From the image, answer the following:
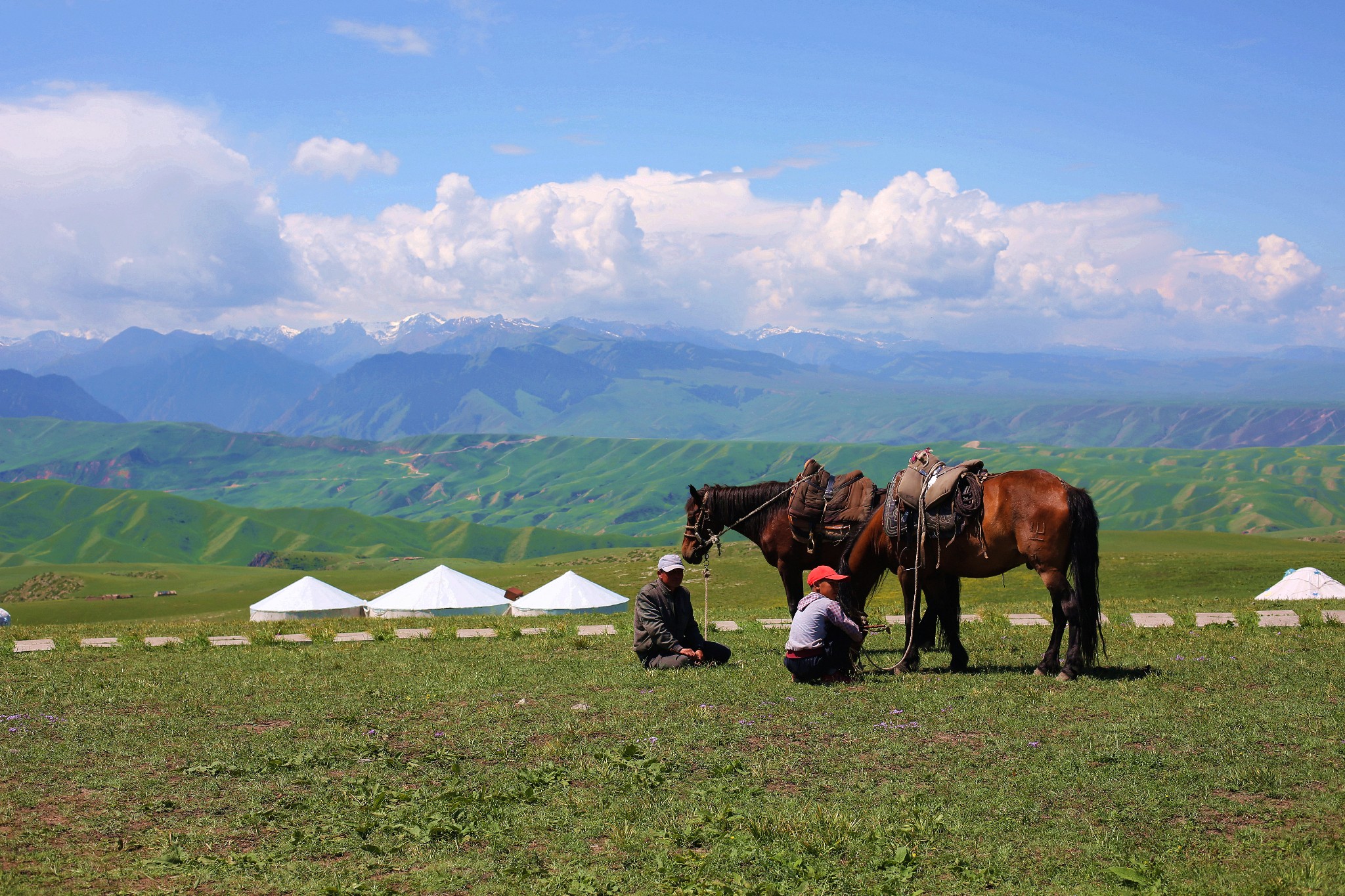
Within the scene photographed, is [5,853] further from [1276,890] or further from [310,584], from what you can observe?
[310,584]

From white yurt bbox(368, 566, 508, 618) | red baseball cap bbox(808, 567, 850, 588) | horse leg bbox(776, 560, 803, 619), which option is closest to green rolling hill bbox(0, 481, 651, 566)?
white yurt bbox(368, 566, 508, 618)

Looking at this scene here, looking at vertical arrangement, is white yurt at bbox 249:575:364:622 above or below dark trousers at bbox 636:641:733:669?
below

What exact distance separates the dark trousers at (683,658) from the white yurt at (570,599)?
3485 cm

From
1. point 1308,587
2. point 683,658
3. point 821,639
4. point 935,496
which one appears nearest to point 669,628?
point 683,658

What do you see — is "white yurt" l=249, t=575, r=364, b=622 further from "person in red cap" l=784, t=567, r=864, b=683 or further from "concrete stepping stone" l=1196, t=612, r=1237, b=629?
"person in red cap" l=784, t=567, r=864, b=683

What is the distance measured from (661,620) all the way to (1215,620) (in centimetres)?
1089

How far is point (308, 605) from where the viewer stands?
57.0m

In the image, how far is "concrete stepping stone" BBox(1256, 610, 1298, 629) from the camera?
59.0 feet

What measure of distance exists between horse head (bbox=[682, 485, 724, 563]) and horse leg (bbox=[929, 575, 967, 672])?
398cm

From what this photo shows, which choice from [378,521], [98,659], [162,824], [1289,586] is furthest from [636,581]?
[378,521]

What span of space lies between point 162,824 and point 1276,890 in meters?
7.85

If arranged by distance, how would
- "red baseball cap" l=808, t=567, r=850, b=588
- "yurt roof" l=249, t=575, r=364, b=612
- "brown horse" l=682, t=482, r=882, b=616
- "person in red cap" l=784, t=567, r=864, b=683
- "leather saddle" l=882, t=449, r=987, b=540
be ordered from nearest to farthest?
"person in red cap" l=784, t=567, r=864, b=683
"red baseball cap" l=808, t=567, r=850, b=588
"leather saddle" l=882, t=449, r=987, b=540
"brown horse" l=682, t=482, r=882, b=616
"yurt roof" l=249, t=575, r=364, b=612

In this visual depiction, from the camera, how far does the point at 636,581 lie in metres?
61.6

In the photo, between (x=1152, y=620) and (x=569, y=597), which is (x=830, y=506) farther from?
(x=569, y=597)
